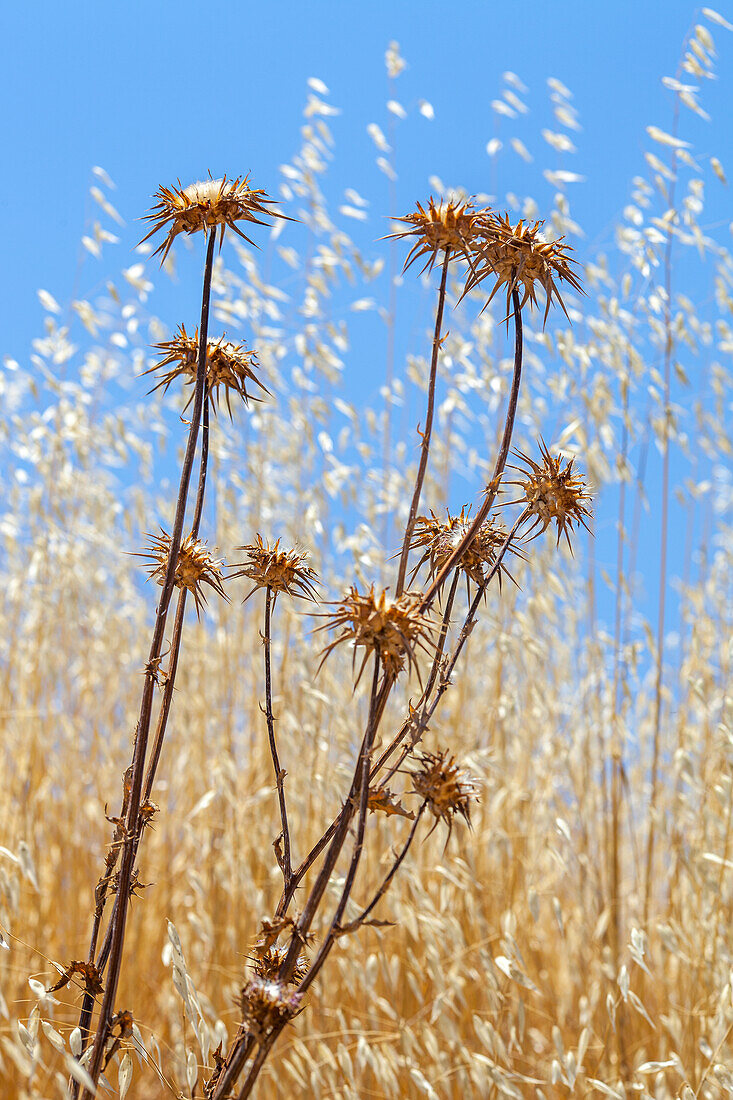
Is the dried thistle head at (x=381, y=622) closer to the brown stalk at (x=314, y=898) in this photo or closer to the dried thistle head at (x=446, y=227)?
the brown stalk at (x=314, y=898)

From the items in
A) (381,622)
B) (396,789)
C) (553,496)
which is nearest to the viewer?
(381,622)

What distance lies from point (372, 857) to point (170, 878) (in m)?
0.56

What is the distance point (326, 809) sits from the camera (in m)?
2.21

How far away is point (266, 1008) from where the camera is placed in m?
0.72

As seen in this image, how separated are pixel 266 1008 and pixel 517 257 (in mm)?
630

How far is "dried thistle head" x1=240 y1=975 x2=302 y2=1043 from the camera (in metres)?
0.72

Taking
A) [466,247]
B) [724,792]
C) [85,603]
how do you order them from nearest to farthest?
[466,247] < [724,792] < [85,603]

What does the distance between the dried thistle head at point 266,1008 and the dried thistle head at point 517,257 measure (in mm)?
573

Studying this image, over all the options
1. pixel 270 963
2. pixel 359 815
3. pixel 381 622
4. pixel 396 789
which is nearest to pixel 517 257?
pixel 381 622

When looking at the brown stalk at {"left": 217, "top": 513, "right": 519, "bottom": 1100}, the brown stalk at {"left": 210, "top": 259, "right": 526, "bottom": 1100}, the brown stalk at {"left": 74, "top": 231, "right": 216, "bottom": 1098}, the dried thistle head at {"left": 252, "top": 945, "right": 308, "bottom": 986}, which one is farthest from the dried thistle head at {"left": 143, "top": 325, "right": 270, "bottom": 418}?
the dried thistle head at {"left": 252, "top": 945, "right": 308, "bottom": 986}

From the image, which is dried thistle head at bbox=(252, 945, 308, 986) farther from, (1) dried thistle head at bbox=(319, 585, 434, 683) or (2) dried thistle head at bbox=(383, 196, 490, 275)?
(2) dried thistle head at bbox=(383, 196, 490, 275)

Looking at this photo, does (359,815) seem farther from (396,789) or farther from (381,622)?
(396,789)

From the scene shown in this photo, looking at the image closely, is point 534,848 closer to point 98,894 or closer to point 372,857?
point 372,857

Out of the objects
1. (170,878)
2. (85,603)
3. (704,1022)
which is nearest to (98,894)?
(704,1022)
